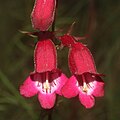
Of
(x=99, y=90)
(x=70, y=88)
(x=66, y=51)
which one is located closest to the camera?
(x=70, y=88)

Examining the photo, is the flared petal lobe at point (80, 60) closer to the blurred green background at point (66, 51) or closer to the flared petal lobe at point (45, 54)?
the flared petal lobe at point (45, 54)

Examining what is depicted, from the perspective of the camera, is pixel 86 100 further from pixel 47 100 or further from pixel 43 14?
pixel 43 14

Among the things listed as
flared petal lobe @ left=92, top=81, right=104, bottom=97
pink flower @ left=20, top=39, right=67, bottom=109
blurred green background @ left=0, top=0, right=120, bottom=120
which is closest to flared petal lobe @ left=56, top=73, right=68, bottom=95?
pink flower @ left=20, top=39, right=67, bottom=109

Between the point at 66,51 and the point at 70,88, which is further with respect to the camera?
the point at 66,51

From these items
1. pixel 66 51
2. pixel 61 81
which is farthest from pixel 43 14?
pixel 66 51

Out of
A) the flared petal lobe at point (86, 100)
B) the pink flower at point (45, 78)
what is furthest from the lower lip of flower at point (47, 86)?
the flared petal lobe at point (86, 100)

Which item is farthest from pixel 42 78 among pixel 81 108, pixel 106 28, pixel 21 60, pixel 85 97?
pixel 106 28

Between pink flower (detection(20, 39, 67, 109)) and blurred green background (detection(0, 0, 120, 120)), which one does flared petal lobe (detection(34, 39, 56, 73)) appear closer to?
pink flower (detection(20, 39, 67, 109))

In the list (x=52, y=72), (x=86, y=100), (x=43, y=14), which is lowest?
(x=86, y=100)
